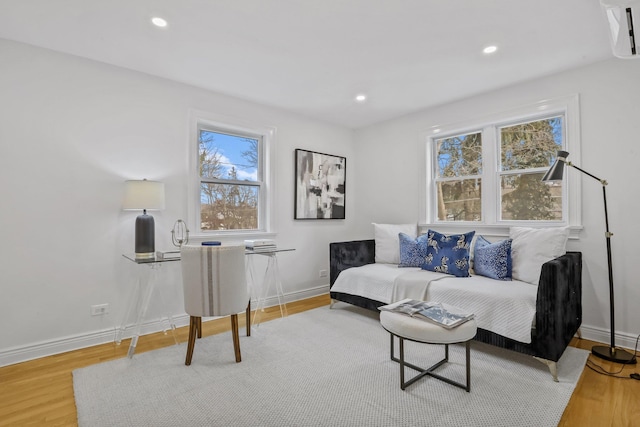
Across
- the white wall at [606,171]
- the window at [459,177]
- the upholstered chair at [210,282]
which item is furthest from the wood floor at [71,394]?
the window at [459,177]

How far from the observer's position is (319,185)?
4453 millimetres

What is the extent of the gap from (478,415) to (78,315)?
3.06 meters

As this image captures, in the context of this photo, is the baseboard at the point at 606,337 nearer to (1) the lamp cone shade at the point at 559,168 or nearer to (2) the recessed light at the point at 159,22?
(1) the lamp cone shade at the point at 559,168

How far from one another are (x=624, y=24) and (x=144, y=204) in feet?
11.3

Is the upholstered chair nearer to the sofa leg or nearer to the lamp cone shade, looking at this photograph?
the sofa leg

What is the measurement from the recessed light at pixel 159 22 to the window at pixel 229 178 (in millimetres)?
1129

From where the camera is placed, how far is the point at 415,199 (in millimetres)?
4148

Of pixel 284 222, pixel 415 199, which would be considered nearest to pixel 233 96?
pixel 284 222

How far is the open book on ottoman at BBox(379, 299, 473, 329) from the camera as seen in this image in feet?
6.33

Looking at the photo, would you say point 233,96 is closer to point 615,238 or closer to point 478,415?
point 478,415

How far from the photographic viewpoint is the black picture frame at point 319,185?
423 centimetres

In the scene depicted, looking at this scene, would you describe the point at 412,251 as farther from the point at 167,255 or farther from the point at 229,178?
the point at 167,255

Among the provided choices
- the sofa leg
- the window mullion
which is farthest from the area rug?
the window mullion

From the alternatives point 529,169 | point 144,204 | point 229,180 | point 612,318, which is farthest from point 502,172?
point 144,204
